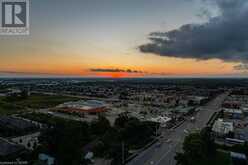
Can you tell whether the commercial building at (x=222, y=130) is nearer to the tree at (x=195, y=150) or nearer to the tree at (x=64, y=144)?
the tree at (x=195, y=150)

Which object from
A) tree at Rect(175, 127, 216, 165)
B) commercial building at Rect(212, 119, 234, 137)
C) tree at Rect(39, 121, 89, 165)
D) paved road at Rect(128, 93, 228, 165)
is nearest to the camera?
tree at Rect(39, 121, 89, 165)

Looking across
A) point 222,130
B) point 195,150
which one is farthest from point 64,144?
point 222,130

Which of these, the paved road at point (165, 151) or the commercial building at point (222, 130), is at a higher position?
the commercial building at point (222, 130)

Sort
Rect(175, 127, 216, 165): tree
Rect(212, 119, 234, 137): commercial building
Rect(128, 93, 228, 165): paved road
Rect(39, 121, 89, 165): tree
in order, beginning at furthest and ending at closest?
Rect(212, 119, 234, 137): commercial building < Rect(128, 93, 228, 165): paved road < Rect(175, 127, 216, 165): tree < Rect(39, 121, 89, 165): tree

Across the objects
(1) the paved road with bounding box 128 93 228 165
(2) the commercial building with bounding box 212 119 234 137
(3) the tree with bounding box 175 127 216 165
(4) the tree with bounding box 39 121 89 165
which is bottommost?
(1) the paved road with bounding box 128 93 228 165

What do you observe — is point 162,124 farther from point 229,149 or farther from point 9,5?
point 9,5

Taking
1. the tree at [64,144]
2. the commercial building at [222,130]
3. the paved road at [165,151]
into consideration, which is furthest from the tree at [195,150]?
the commercial building at [222,130]

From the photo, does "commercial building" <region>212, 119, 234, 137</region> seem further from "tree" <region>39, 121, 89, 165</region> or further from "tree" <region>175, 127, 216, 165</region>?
"tree" <region>39, 121, 89, 165</region>

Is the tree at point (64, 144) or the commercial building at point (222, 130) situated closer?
the tree at point (64, 144)

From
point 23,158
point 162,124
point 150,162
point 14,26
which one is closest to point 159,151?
point 150,162

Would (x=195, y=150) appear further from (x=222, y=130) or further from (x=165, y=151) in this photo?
(x=222, y=130)

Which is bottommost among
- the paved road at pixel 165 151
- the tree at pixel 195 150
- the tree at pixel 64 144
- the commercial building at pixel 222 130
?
the paved road at pixel 165 151

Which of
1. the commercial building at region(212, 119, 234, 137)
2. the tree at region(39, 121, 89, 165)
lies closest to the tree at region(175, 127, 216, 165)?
the tree at region(39, 121, 89, 165)
